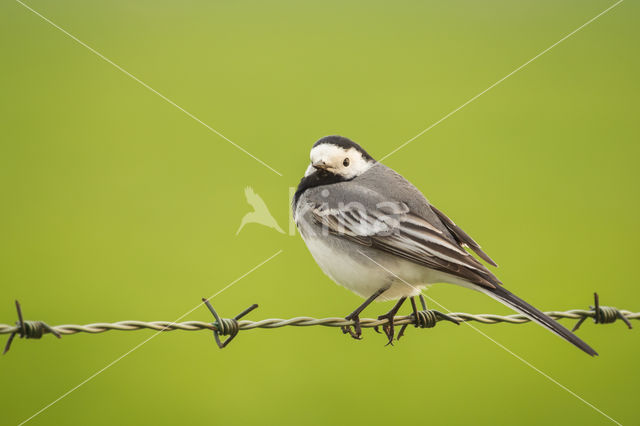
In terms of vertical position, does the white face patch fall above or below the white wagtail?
above

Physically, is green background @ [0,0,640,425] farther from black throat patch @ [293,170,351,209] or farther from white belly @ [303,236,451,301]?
white belly @ [303,236,451,301]

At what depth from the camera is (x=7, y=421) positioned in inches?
265

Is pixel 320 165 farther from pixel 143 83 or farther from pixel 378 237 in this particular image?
pixel 143 83

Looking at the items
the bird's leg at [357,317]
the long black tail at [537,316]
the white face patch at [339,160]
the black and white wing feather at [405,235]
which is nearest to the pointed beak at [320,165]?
the white face patch at [339,160]

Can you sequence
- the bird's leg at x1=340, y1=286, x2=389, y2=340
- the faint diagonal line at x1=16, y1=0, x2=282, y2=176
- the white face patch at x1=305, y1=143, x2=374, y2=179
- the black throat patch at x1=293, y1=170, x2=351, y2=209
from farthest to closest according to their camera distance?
the faint diagonal line at x1=16, y1=0, x2=282, y2=176, the black throat patch at x1=293, y1=170, x2=351, y2=209, the white face patch at x1=305, y1=143, x2=374, y2=179, the bird's leg at x1=340, y1=286, x2=389, y2=340

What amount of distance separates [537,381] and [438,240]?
14.7 feet

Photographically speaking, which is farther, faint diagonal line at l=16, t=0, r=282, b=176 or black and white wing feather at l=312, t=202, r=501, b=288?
faint diagonal line at l=16, t=0, r=282, b=176

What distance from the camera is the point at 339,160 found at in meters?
5.05

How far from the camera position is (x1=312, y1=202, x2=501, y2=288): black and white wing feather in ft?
13.4

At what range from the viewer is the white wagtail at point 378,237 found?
418 centimetres

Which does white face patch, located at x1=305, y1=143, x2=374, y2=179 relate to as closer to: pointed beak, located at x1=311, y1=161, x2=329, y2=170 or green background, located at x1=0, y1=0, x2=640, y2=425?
pointed beak, located at x1=311, y1=161, x2=329, y2=170

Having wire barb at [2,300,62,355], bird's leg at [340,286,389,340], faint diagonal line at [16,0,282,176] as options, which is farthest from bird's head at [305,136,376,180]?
faint diagonal line at [16,0,282,176]

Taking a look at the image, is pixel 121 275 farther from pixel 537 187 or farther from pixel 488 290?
pixel 537 187

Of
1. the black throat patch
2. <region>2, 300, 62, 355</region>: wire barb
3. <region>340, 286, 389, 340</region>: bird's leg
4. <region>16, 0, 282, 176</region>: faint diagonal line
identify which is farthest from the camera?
<region>16, 0, 282, 176</region>: faint diagonal line
